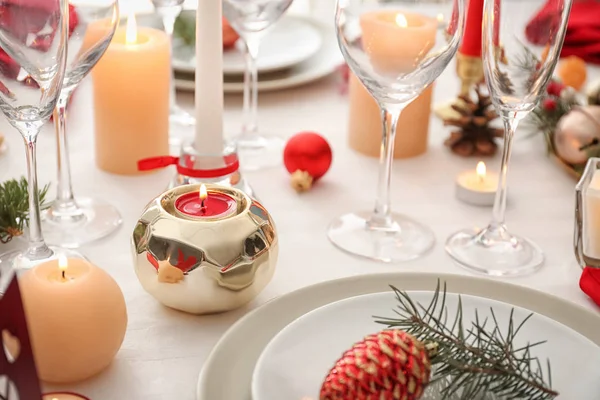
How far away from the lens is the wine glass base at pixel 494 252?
0.78 meters

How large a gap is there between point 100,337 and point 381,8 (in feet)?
1.29

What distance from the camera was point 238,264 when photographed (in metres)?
0.64

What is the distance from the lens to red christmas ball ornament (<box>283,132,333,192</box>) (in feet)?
2.98

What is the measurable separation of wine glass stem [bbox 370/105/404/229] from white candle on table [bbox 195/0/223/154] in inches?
6.3

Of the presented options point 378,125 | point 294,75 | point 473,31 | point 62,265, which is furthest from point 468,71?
point 62,265

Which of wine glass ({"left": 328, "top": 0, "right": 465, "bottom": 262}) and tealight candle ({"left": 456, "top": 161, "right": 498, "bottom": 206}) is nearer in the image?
wine glass ({"left": 328, "top": 0, "right": 465, "bottom": 262})

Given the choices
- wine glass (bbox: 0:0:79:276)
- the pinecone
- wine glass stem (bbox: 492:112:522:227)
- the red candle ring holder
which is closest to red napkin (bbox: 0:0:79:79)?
wine glass (bbox: 0:0:79:276)

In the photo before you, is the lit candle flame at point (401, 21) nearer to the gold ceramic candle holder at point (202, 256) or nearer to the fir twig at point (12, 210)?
the gold ceramic candle holder at point (202, 256)

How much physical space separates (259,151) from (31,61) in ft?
1.32

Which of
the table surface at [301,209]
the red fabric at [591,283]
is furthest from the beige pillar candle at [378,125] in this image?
the red fabric at [591,283]

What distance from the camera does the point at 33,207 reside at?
2.26 ft

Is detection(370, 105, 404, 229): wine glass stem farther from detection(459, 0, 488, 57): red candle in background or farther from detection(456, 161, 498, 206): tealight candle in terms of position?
detection(459, 0, 488, 57): red candle in background

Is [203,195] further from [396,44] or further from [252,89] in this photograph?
[252,89]

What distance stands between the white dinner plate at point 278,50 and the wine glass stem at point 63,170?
0.31 m
